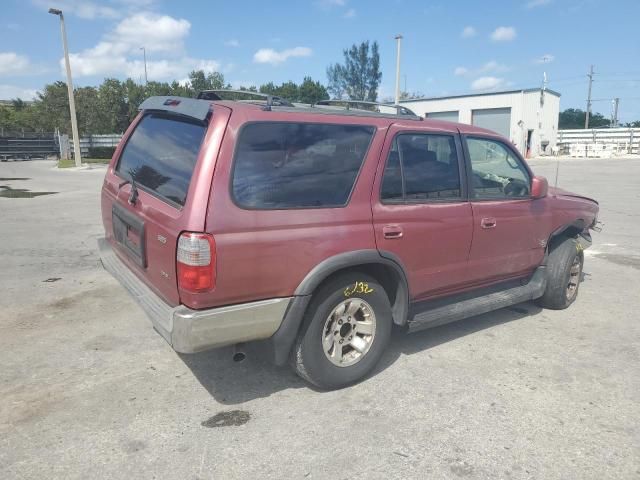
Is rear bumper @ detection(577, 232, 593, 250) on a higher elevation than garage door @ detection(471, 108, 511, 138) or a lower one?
lower

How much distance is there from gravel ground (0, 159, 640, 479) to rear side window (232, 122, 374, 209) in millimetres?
1062

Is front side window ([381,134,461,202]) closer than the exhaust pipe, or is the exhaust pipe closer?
the exhaust pipe

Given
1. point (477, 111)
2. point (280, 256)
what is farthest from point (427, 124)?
point (477, 111)

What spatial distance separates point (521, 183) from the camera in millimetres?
4594

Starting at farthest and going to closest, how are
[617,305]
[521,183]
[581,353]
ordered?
[617,305] < [521,183] < [581,353]

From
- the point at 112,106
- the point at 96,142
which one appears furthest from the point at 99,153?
the point at 112,106

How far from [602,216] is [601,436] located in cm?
1010

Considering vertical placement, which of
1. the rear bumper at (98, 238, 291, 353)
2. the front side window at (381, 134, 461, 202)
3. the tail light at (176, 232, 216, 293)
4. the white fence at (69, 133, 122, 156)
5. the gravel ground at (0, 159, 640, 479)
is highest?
the white fence at (69, 133, 122, 156)

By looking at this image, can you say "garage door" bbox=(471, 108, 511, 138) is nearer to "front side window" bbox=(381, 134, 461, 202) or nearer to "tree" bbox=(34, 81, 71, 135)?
"tree" bbox=(34, 81, 71, 135)

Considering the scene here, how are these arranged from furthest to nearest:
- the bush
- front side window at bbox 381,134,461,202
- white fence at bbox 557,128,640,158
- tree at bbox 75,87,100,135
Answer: white fence at bbox 557,128,640,158 < tree at bbox 75,87,100,135 < the bush < front side window at bbox 381,134,461,202

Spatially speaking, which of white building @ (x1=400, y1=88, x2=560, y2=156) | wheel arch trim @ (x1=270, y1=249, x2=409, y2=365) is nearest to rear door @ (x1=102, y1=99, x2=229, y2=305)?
wheel arch trim @ (x1=270, y1=249, x2=409, y2=365)

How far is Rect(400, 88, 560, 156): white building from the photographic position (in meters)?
47.3

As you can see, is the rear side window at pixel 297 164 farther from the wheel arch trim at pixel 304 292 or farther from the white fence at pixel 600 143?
the white fence at pixel 600 143

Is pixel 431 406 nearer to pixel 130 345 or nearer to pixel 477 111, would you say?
pixel 130 345
